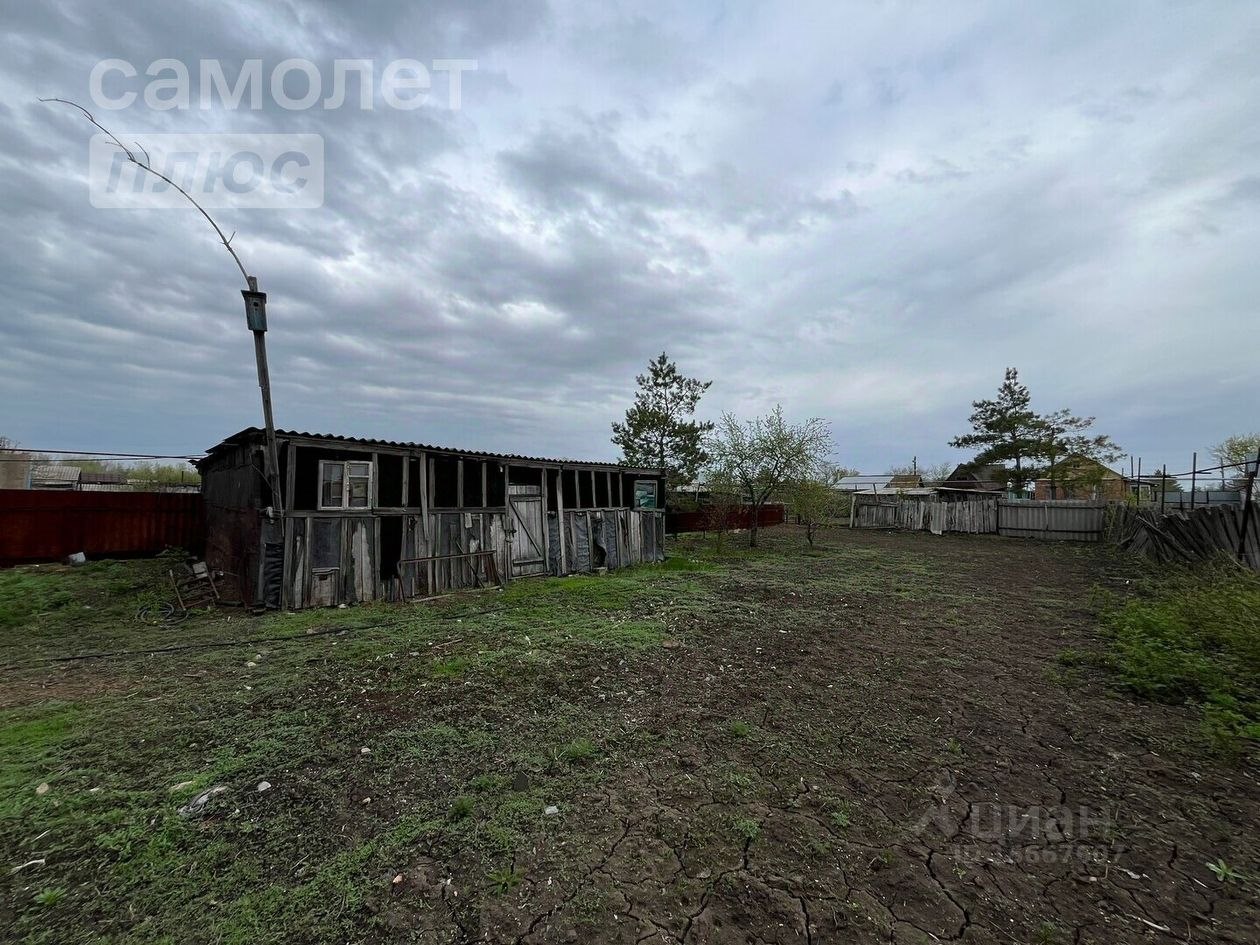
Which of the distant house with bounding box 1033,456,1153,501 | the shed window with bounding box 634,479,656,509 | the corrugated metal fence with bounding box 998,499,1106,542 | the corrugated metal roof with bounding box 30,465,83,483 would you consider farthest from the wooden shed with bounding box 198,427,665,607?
the distant house with bounding box 1033,456,1153,501

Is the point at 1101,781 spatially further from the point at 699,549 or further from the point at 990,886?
the point at 699,549

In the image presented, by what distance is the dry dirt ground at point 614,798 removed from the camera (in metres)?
2.16

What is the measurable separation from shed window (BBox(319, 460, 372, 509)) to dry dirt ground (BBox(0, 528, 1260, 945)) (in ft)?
9.60

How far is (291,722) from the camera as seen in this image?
13.0 feet

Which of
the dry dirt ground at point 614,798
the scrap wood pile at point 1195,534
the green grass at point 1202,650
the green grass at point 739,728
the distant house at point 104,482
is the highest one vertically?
the distant house at point 104,482

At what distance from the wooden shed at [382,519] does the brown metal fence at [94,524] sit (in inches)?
42.5

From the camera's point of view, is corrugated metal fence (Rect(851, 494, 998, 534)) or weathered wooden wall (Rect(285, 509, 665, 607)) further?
corrugated metal fence (Rect(851, 494, 998, 534))

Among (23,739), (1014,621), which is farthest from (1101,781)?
(23,739)

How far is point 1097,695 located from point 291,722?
722 centimetres

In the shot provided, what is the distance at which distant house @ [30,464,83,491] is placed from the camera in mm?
16180

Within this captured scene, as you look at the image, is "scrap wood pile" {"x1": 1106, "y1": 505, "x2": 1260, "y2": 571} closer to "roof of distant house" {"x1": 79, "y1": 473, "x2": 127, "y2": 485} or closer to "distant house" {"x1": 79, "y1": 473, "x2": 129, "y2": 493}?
"distant house" {"x1": 79, "y1": 473, "x2": 129, "y2": 493}

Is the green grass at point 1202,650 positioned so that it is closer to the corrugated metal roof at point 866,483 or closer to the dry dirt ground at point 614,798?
the dry dirt ground at point 614,798

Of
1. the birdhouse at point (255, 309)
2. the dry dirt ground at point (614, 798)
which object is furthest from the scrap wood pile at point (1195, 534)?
the birdhouse at point (255, 309)

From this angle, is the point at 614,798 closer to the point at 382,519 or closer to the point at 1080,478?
the point at 382,519
